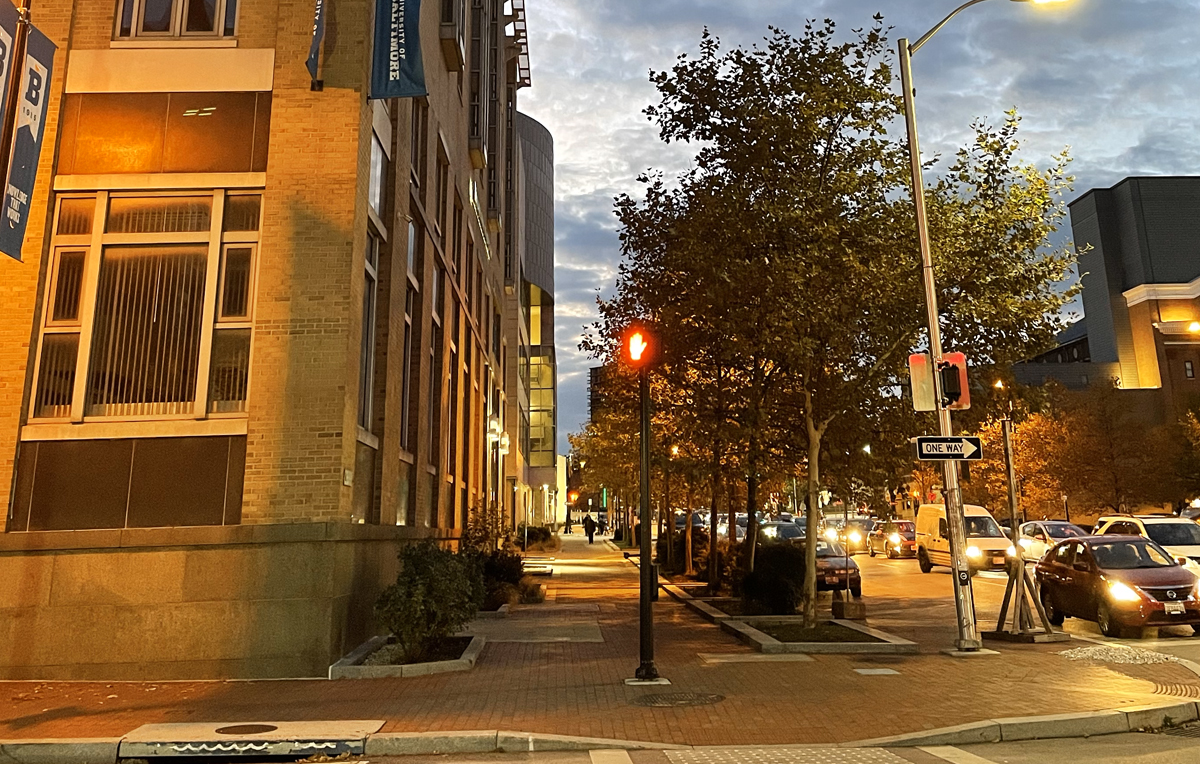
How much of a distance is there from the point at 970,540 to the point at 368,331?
23.8m

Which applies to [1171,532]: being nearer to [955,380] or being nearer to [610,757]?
[955,380]

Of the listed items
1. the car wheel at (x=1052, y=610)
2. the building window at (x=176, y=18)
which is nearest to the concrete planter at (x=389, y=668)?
the building window at (x=176, y=18)

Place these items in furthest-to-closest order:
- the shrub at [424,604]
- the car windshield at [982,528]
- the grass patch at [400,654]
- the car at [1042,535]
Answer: the car at [1042,535] → the car windshield at [982,528] → the grass patch at [400,654] → the shrub at [424,604]

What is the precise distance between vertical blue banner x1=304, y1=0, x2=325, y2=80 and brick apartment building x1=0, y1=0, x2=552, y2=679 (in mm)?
319

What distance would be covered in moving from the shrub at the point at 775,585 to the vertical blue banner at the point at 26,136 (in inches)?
538

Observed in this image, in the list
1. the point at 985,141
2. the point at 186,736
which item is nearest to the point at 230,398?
the point at 186,736

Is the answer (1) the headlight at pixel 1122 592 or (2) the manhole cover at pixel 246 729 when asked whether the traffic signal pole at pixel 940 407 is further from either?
(2) the manhole cover at pixel 246 729

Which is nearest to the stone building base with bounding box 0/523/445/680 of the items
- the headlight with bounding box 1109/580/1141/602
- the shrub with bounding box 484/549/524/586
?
the shrub with bounding box 484/549/524/586

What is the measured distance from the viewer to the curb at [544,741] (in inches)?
305

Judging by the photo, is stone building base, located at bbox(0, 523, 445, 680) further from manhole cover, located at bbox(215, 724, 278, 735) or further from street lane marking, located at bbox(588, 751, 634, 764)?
street lane marking, located at bbox(588, 751, 634, 764)

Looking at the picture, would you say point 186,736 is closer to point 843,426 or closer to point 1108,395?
point 843,426

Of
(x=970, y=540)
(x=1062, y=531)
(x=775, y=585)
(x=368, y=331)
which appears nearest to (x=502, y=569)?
(x=775, y=585)

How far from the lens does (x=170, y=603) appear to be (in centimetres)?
1147

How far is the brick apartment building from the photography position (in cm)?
1150
